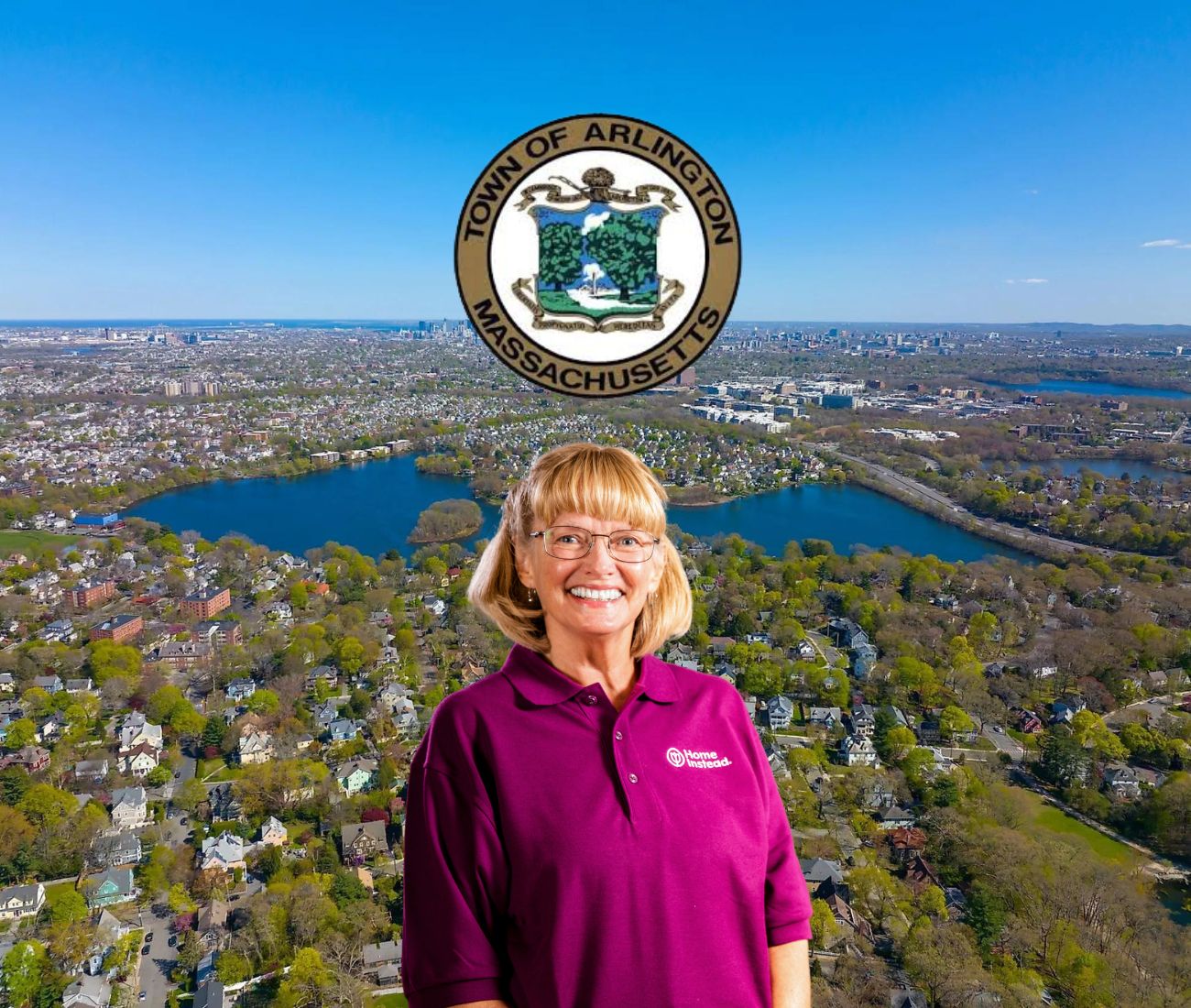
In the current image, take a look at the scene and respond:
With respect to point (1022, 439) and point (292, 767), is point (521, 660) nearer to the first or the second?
point (292, 767)

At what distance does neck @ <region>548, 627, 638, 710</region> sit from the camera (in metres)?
0.53

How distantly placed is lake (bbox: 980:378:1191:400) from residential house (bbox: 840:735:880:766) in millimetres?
21632

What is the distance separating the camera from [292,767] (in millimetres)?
4672

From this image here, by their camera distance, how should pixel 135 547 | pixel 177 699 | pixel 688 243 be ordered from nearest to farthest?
pixel 688 243, pixel 177 699, pixel 135 547

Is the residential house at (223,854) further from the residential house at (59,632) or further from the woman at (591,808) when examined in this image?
the woman at (591,808)

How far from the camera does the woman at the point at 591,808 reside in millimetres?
449

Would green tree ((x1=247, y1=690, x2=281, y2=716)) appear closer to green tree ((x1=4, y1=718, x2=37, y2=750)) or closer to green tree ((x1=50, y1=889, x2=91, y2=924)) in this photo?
green tree ((x1=4, y1=718, x2=37, y2=750))

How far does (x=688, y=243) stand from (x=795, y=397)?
21122 mm

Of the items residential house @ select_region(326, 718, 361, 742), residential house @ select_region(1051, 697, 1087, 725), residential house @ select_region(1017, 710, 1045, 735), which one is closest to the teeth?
residential house @ select_region(326, 718, 361, 742)

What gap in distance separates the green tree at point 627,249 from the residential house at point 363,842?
4.02 m

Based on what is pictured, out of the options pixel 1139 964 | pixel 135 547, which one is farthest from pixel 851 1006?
pixel 135 547

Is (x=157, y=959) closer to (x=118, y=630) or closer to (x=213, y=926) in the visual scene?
(x=213, y=926)

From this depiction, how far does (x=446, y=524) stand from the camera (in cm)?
995

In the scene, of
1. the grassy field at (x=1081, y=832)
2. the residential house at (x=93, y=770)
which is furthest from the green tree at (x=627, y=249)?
the residential house at (x=93, y=770)
